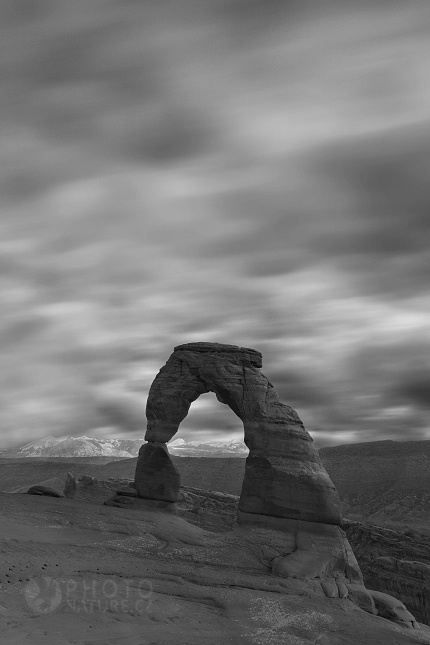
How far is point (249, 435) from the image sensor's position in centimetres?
3744

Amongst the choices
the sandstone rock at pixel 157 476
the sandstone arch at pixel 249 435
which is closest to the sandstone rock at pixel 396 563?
the sandstone arch at pixel 249 435

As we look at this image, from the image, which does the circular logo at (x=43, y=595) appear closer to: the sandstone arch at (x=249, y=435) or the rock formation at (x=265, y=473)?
the rock formation at (x=265, y=473)

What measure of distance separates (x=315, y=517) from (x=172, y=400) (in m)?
10.2

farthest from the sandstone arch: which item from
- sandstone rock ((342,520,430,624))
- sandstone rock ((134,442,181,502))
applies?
sandstone rock ((342,520,430,624))

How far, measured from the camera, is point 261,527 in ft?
114

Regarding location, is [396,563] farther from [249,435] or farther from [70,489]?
[70,489]

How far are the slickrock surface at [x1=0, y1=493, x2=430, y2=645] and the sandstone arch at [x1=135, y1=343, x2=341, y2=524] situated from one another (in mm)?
1649

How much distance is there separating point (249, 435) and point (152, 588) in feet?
46.2

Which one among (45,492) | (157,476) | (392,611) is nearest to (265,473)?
(157,476)

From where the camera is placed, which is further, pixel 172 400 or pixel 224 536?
pixel 172 400

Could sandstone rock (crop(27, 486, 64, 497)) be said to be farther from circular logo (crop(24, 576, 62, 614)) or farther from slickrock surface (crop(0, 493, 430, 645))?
circular logo (crop(24, 576, 62, 614))

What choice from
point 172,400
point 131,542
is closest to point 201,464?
point 172,400

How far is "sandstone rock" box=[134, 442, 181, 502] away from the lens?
128ft

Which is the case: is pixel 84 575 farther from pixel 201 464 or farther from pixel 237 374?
pixel 201 464
